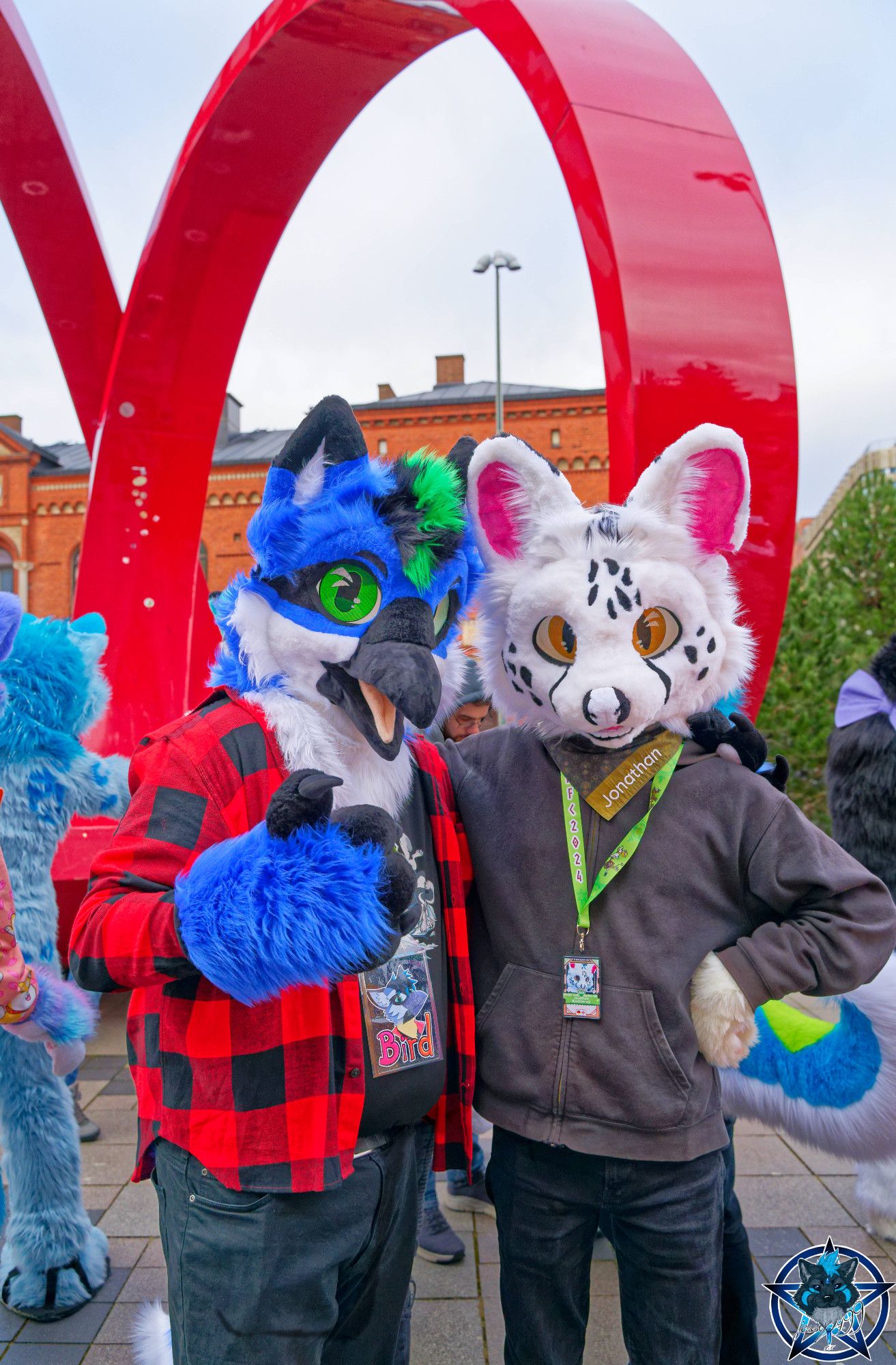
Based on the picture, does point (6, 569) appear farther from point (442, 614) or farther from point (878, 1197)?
point (442, 614)

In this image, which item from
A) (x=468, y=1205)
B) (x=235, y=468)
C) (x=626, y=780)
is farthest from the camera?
(x=235, y=468)

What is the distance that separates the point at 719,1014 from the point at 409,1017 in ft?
1.74

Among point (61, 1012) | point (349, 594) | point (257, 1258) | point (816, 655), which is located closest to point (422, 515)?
point (349, 594)

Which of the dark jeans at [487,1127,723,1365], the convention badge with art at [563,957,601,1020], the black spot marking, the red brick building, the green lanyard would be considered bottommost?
the dark jeans at [487,1127,723,1365]

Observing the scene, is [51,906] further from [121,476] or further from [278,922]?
[121,476]

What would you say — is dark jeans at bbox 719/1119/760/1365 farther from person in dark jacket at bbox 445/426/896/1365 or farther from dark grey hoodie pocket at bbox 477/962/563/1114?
dark grey hoodie pocket at bbox 477/962/563/1114

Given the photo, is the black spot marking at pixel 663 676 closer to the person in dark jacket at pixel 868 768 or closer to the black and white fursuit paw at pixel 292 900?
the black and white fursuit paw at pixel 292 900

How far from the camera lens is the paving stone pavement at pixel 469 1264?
248cm

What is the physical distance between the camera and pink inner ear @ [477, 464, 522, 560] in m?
1.84

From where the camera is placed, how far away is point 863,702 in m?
3.33

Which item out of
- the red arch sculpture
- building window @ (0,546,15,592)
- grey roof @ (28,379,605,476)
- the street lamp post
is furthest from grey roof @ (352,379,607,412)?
the red arch sculpture

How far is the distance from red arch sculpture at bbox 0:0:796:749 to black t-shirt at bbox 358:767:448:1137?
132cm

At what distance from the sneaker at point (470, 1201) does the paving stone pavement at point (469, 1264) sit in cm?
3

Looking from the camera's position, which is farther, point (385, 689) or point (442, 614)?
point (442, 614)
